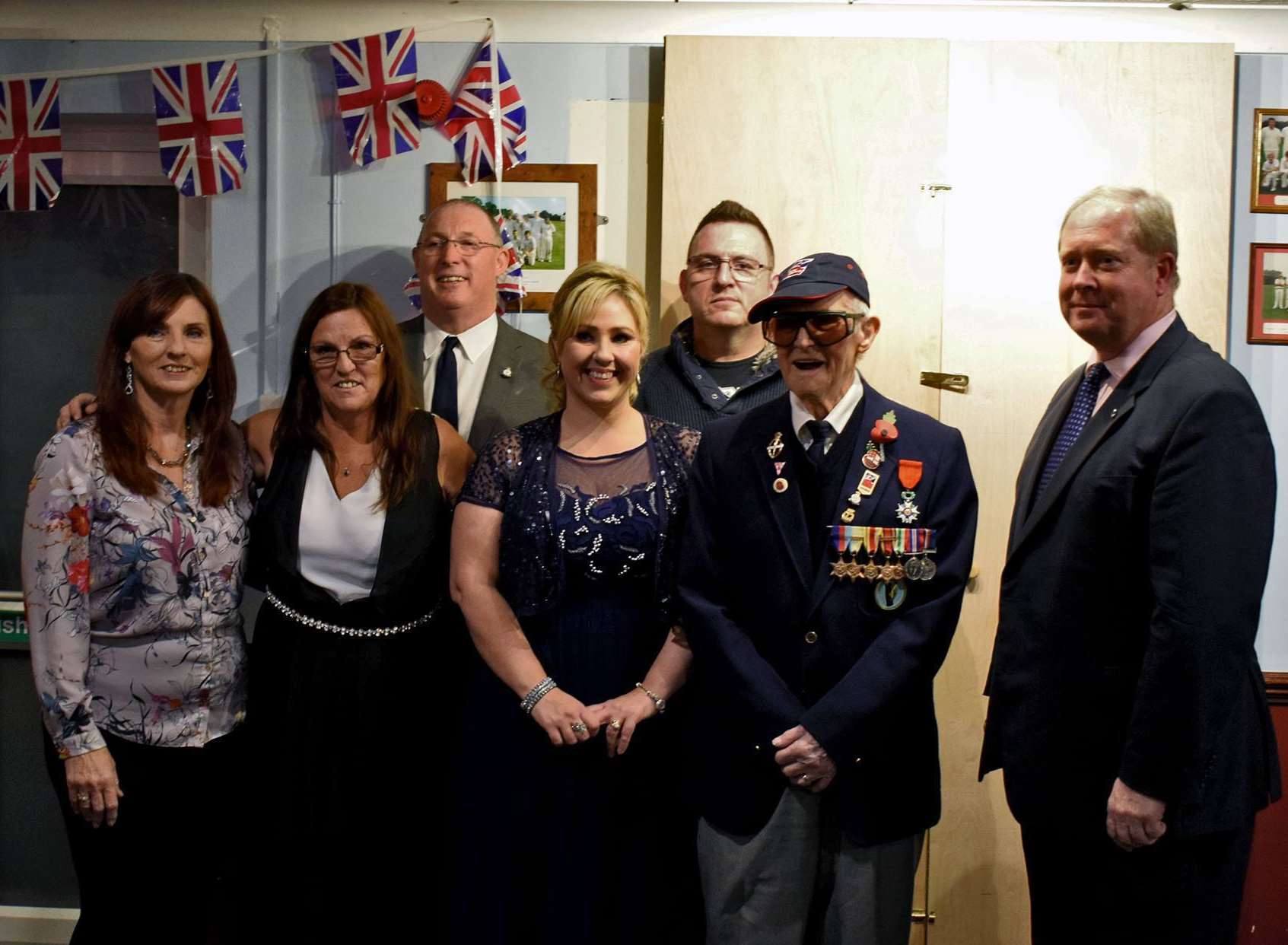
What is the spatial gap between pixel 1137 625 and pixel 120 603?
1999mm

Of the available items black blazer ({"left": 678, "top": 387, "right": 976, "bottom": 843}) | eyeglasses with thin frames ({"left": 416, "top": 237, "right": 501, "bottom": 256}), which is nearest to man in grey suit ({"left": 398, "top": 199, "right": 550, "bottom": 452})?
eyeglasses with thin frames ({"left": 416, "top": 237, "right": 501, "bottom": 256})

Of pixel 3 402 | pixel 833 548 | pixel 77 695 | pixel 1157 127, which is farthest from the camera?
pixel 3 402

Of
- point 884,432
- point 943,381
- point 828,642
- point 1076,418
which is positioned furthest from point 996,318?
point 828,642

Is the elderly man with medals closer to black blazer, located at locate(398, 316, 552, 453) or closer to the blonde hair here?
the blonde hair

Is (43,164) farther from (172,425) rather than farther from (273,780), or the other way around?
(273,780)

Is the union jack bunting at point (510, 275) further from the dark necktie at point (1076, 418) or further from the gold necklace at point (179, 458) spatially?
the dark necktie at point (1076, 418)

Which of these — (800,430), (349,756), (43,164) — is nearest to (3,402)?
(43,164)

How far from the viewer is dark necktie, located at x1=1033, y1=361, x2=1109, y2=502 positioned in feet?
7.23

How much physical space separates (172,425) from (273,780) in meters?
0.82

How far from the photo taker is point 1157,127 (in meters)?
3.14

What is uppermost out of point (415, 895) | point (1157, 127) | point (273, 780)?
point (1157, 127)

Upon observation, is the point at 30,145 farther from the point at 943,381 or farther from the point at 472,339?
the point at 943,381

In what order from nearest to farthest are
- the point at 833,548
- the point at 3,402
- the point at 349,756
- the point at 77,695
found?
the point at 833,548
the point at 77,695
the point at 349,756
the point at 3,402

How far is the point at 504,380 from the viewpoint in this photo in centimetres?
302
